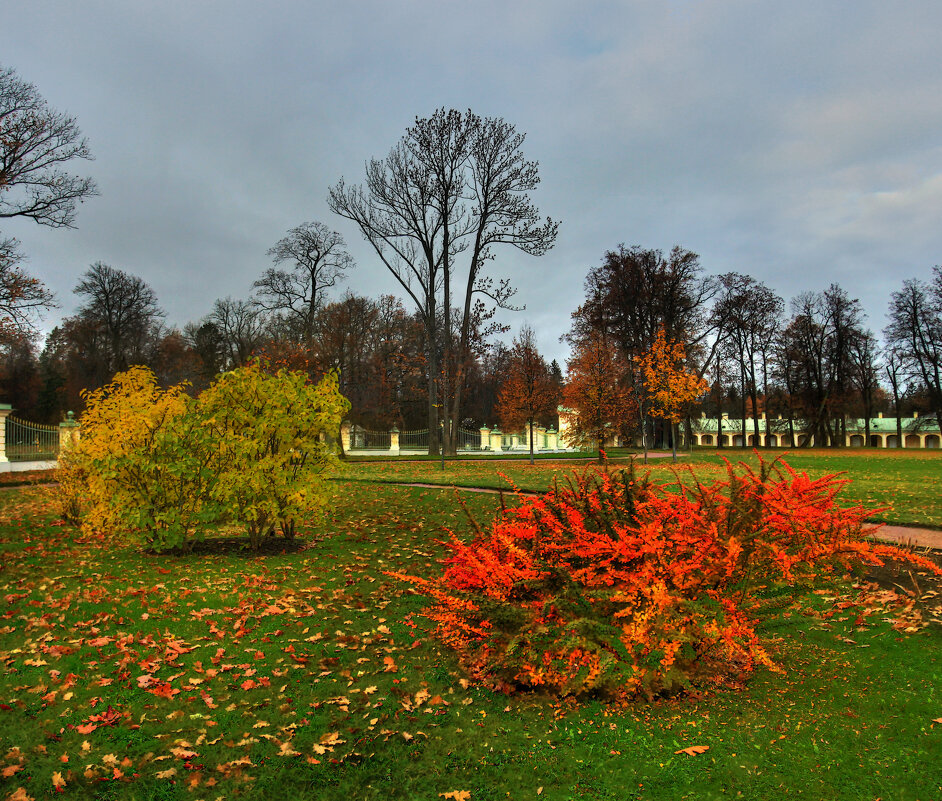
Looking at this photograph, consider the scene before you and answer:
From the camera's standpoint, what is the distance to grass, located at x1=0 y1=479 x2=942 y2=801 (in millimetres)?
2756

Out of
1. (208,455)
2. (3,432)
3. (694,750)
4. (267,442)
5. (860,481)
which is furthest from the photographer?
(3,432)

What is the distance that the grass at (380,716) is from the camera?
2.76 m

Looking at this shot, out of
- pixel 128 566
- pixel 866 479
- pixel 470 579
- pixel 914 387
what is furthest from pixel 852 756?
pixel 914 387

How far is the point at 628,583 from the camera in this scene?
3652 mm

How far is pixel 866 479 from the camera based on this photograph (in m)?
14.9

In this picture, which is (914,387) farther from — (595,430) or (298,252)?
(298,252)

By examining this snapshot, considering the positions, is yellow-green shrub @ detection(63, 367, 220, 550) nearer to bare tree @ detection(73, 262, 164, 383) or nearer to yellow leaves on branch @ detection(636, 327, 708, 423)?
yellow leaves on branch @ detection(636, 327, 708, 423)

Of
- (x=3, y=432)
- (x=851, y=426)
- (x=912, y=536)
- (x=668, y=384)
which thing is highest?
(x=668, y=384)

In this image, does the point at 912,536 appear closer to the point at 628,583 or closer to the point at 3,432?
the point at 628,583

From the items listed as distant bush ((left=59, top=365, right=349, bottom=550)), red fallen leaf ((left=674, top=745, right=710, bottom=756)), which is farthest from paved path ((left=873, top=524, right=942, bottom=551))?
distant bush ((left=59, top=365, right=349, bottom=550))

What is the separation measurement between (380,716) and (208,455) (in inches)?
194

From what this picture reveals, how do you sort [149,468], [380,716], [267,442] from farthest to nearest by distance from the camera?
[267,442]
[149,468]
[380,716]

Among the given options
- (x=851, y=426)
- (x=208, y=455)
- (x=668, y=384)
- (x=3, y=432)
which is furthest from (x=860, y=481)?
(x=851, y=426)

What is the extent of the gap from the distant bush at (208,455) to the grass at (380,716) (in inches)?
67.8
